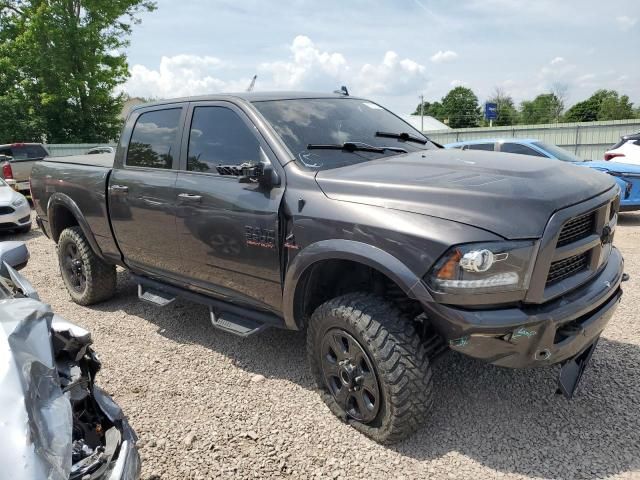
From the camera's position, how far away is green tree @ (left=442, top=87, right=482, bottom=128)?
263ft

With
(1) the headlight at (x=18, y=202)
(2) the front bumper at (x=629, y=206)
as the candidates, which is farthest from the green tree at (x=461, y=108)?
(1) the headlight at (x=18, y=202)

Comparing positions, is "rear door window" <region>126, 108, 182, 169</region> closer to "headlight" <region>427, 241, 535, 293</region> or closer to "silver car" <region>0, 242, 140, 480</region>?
"silver car" <region>0, 242, 140, 480</region>

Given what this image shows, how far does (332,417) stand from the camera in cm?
313

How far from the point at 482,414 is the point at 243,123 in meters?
2.43

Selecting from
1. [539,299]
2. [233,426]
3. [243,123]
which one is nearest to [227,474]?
[233,426]

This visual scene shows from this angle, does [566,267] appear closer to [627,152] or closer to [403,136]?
[403,136]

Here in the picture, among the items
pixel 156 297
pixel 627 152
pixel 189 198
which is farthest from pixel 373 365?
pixel 627 152

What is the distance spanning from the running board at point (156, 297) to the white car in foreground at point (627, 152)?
8.39 metres

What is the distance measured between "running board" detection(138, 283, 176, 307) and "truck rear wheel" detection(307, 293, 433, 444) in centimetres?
164

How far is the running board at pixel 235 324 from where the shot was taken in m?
3.43

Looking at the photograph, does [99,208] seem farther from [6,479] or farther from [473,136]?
[473,136]

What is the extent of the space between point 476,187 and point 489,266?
45 centimetres

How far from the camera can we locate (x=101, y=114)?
82.2 feet

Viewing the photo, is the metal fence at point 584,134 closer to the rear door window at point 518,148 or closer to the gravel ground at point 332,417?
the rear door window at point 518,148
